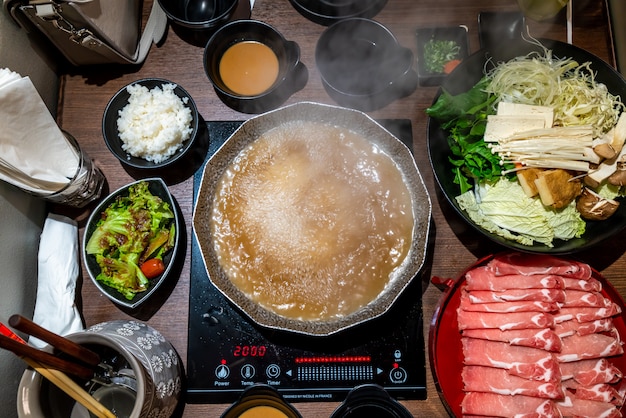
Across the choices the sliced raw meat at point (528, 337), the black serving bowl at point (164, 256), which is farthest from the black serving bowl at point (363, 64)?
the sliced raw meat at point (528, 337)

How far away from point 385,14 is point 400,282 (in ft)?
4.27

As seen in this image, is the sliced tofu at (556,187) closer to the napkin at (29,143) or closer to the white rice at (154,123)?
the white rice at (154,123)

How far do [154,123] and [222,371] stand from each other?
109cm

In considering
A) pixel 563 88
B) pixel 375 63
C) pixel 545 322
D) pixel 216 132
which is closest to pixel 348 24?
pixel 375 63

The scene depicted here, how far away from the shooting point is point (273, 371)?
7.45ft

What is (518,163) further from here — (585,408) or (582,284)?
(585,408)

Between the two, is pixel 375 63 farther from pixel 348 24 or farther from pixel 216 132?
pixel 216 132

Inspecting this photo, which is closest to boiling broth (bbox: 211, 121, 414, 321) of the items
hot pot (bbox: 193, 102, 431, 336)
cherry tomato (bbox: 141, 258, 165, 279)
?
hot pot (bbox: 193, 102, 431, 336)

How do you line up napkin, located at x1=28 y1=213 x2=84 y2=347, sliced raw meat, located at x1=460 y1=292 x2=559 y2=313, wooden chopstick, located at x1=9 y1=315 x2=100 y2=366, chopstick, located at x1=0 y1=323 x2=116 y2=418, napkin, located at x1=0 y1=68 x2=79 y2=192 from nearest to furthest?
wooden chopstick, located at x1=9 y1=315 x2=100 y2=366 → chopstick, located at x1=0 y1=323 x2=116 y2=418 → napkin, located at x1=0 y1=68 x2=79 y2=192 → sliced raw meat, located at x1=460 y1=292 x2=559 y2=313 → napkin, located at x1=28 y1=213 x2=84 y2=347

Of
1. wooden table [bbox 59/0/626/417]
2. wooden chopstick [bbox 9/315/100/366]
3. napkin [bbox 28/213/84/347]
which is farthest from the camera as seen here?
wooden table [bbox 59/0/626/417]

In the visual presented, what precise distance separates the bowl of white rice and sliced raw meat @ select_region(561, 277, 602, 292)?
65.6 inches

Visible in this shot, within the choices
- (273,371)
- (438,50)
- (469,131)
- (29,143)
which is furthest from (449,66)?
(29,143)

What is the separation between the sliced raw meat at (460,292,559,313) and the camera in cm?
213

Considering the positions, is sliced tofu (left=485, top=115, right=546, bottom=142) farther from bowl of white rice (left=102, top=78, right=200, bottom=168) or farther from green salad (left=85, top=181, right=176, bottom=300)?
green salad (left=85, top=181, right=176, bottom=300)
